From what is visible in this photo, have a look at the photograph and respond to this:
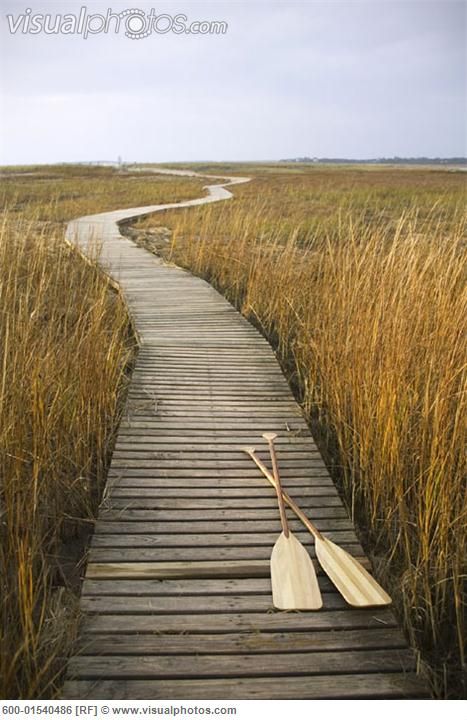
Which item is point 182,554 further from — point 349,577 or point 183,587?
point 349,577

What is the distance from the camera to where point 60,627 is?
61.1 inches

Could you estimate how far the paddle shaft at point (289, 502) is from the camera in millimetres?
1980

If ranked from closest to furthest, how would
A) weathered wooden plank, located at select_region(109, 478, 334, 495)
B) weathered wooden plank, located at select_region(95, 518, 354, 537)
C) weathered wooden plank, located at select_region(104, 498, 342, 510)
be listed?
1. weathered wooden plank, located at select_region(95, 518, 354, 537)
2. weathered wooden plank, located at select_region(104, 498, 342, 510)
3. weathered wooden plank, located at select_region(109, 478, 334, 495)

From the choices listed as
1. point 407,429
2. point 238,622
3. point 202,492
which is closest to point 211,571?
point 238,622

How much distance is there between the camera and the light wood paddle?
5.55 ft

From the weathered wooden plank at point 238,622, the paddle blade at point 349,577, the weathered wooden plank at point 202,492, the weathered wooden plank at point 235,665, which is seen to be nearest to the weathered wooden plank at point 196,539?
the paddle blade at point 349,577

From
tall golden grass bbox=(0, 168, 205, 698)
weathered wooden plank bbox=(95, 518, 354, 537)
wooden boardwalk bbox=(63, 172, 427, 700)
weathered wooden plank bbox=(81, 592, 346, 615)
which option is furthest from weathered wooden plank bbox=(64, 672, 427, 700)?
weathered wooden plank bbox=(95, 518, 354, 537)

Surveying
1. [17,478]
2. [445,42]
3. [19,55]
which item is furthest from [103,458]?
[19,55]

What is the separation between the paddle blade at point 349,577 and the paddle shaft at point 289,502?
0.06m

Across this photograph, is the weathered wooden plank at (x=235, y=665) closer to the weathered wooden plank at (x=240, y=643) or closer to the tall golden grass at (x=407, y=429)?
the weathered wooden plank at (x=240, y=643)

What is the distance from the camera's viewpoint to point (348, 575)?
5.83 ft

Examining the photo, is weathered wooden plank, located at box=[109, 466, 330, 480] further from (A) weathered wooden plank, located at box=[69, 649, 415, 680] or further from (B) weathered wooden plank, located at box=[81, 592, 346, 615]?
(A) weathered wooden plank, located at box=[69, 649, 415, 680]

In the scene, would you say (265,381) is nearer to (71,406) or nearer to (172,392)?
(172,392)

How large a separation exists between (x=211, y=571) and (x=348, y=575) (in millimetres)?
421
